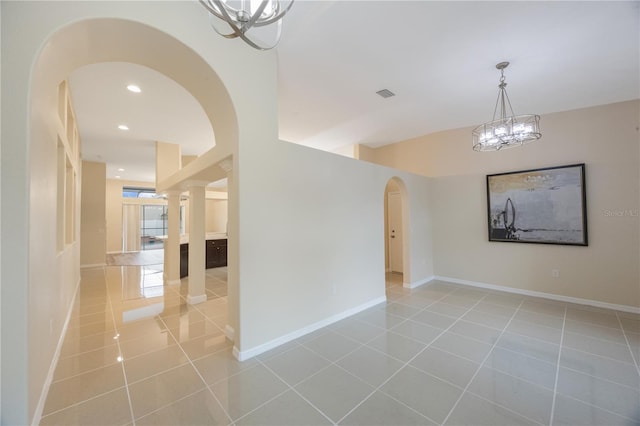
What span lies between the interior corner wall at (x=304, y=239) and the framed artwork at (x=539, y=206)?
2.47 m

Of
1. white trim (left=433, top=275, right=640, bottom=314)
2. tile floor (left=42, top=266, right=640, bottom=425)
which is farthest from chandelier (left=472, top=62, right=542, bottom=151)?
white trim (left=433, top=275, right=640, bottom=314)

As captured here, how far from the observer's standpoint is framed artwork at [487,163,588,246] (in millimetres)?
4090

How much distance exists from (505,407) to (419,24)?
11.3 ft

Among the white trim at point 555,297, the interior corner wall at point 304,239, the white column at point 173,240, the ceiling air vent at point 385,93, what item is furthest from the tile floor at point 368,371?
the ceiling air vent at point 385,93

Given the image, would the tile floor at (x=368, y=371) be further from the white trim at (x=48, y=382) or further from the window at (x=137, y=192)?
the window at (x=137, y=192)

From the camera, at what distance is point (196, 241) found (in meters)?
4.22

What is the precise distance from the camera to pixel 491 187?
16.2 ft

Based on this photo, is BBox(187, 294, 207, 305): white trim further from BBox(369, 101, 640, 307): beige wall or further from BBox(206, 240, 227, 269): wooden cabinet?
BBox(369, 101, 640, 307): beige wall

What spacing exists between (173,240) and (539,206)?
23.6ft

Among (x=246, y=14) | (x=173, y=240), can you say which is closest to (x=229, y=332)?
(x=246, y=14)

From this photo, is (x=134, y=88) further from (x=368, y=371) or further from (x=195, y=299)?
(x=368, y=371)

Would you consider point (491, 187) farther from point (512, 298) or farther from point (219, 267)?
point (219, 267)

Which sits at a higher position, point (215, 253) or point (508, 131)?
point (508, 131)

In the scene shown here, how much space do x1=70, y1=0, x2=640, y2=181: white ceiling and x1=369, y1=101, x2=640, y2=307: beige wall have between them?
16.9 inches
